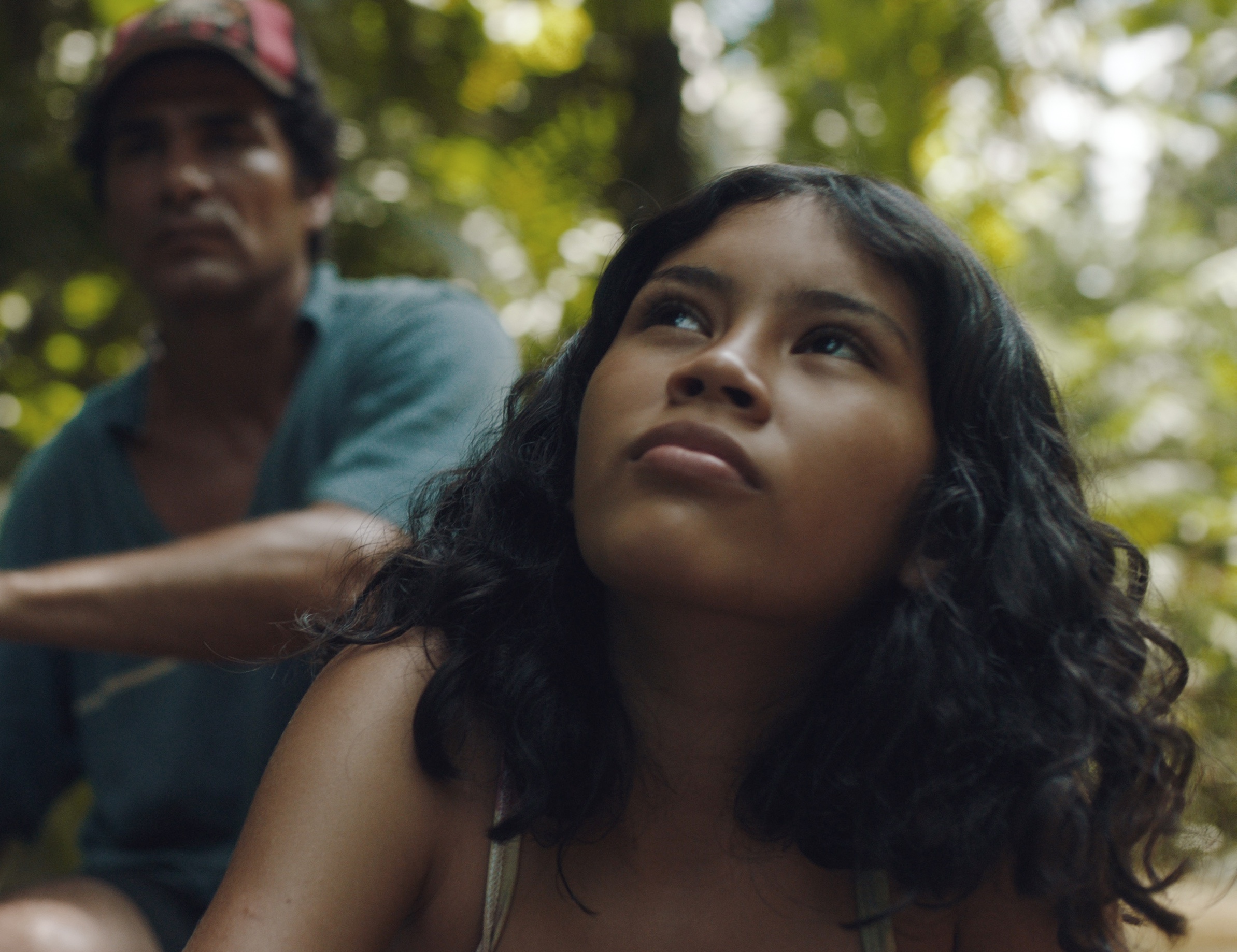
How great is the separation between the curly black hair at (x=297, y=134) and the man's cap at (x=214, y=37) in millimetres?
29

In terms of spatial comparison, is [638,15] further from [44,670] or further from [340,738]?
[340,738]

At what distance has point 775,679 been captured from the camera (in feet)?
4.32

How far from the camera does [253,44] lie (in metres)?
2.21

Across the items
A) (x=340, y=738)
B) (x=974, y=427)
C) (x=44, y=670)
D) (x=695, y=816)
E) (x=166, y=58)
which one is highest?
(x=166, y=58)

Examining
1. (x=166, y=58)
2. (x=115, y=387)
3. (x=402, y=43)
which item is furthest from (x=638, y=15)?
(x=115, y=387)

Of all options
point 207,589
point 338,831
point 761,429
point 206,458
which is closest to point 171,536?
point 206,458

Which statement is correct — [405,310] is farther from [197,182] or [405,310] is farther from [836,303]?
[836,303]

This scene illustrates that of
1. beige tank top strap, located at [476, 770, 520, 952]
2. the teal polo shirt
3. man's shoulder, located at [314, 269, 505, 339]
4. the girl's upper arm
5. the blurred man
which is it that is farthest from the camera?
man's shoulder, located at [314, 269, 505, 339]

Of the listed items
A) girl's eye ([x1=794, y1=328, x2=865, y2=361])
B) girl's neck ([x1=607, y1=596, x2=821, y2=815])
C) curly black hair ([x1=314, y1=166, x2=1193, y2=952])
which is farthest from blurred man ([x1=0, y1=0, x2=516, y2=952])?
girl's eye ([x1=794, y1=328, x2=865, y2=361])

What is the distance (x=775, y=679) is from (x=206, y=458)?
1.30 meters

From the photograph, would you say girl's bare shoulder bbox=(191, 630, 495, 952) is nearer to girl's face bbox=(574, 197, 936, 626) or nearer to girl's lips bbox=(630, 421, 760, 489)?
girl's face bbox=(574, 197, 936, 626)

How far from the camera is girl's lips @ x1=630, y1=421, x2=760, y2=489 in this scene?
110cm

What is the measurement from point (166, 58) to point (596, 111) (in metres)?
2.63

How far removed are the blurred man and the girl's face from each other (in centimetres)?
54
